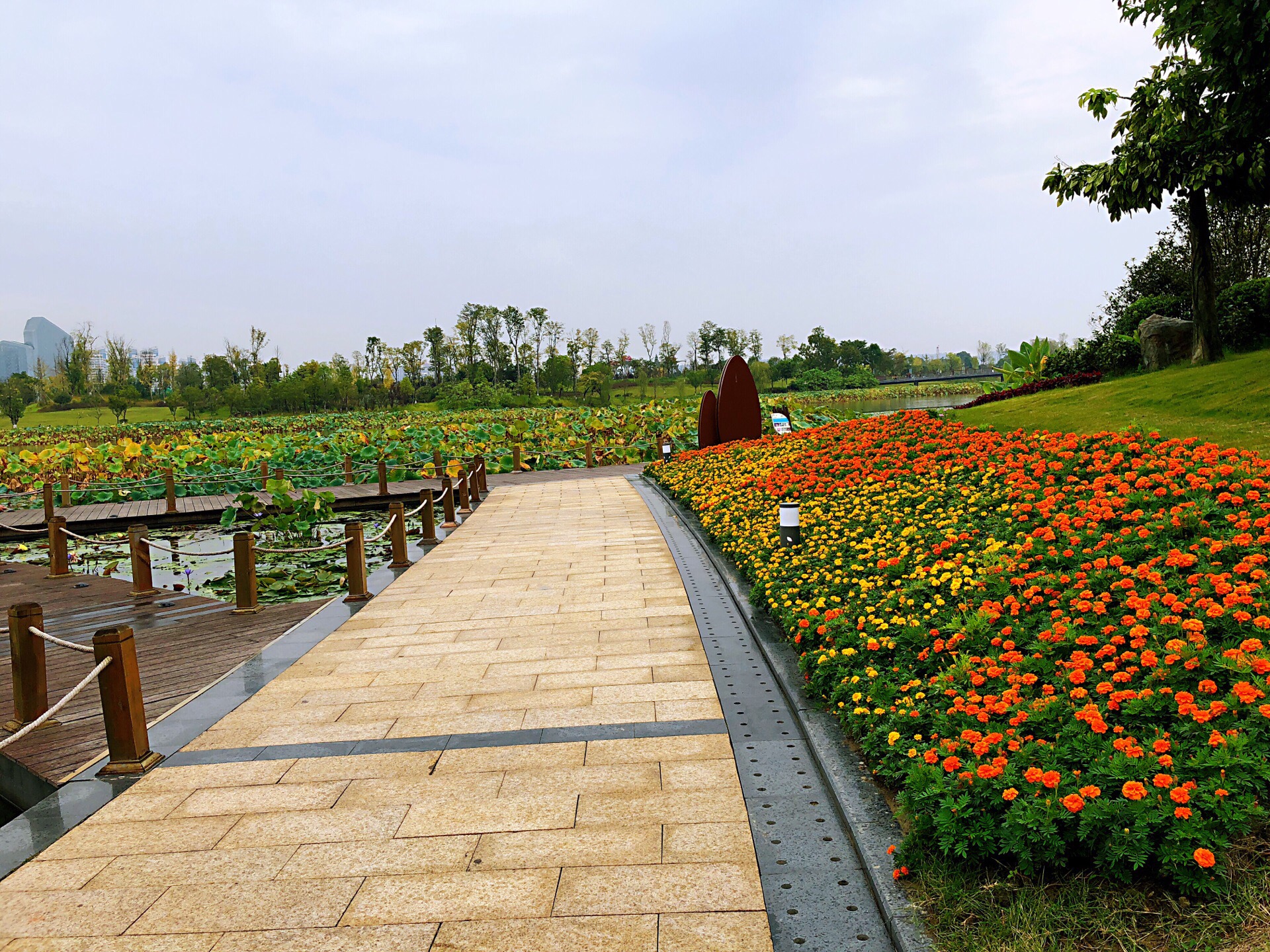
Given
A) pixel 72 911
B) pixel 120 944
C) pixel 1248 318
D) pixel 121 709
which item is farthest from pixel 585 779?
pixel 1248 318

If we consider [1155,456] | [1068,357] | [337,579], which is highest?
[1068,357]

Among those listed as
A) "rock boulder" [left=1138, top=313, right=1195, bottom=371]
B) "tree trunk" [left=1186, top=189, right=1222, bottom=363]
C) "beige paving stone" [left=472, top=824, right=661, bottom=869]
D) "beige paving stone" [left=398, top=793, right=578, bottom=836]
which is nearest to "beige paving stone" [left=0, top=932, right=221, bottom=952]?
"beige paving stone" [left=398, top=793, right=578, bottom=836]

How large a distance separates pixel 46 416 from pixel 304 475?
5347 centimetres

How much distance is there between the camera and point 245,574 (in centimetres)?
659

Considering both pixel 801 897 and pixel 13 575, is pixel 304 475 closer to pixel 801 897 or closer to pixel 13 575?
pixel 13 575

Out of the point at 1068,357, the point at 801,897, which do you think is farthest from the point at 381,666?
the point at 1068,357

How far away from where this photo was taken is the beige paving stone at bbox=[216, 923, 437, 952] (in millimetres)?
2379

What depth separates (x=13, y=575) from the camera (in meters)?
9.15

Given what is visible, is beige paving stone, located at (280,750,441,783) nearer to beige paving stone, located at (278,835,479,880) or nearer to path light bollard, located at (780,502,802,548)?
beige paving stone, located at (278,835,479,880)

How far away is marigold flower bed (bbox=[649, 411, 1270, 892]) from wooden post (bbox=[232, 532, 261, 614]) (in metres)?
4.15

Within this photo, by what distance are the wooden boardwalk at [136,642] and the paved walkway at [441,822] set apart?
59 cm

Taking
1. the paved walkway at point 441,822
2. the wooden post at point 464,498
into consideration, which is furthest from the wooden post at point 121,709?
the wooden post at point 464,498

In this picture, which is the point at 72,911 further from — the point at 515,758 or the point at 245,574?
the point at 245,574

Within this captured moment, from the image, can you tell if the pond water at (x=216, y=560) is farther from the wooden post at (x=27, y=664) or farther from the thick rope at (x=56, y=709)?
the thick rope at (x=56, y=709)
